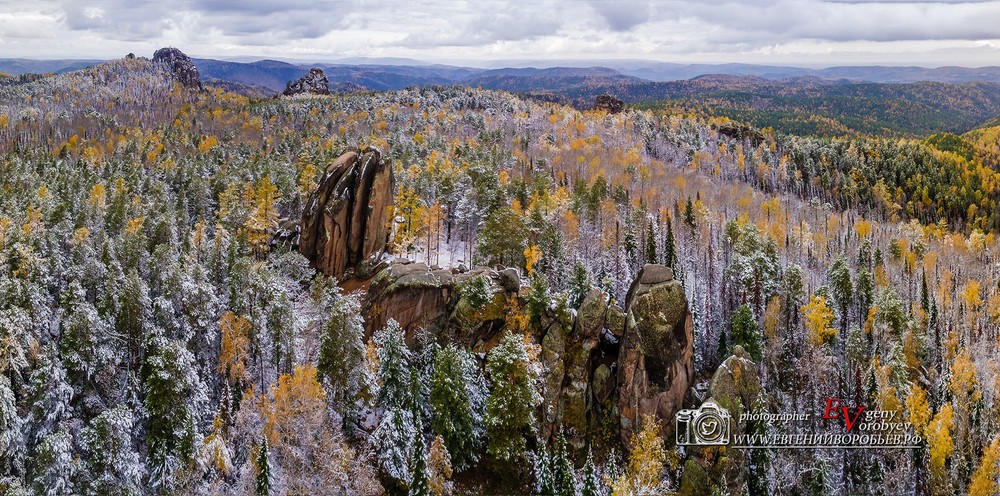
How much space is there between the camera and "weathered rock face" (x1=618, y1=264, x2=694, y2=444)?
5453cm

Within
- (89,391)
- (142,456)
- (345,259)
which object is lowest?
(142,456)

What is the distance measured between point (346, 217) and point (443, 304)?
19437 millimetres

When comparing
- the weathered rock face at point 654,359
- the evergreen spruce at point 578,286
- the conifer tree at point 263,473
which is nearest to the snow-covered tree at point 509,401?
the weathered rock face at point 654,359

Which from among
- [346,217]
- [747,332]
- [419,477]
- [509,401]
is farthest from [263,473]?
[747,332]

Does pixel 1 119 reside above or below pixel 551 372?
above

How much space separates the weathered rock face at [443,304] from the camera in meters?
56.9

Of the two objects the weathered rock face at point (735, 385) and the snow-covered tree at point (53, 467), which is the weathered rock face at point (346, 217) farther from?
the weathered rock face at point (735, 385)

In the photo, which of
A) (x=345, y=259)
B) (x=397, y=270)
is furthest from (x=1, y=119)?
(x=397, y=270)

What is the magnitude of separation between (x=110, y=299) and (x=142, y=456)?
14102 mm

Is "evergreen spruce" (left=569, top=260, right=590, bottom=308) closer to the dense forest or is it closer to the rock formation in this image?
the dense forest

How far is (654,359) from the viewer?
54938 mm

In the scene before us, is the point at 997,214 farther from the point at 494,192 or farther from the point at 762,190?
the point at 494,192

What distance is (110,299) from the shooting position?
50.8 meters

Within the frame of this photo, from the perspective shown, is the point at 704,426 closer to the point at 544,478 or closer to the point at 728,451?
the point at 728,451
